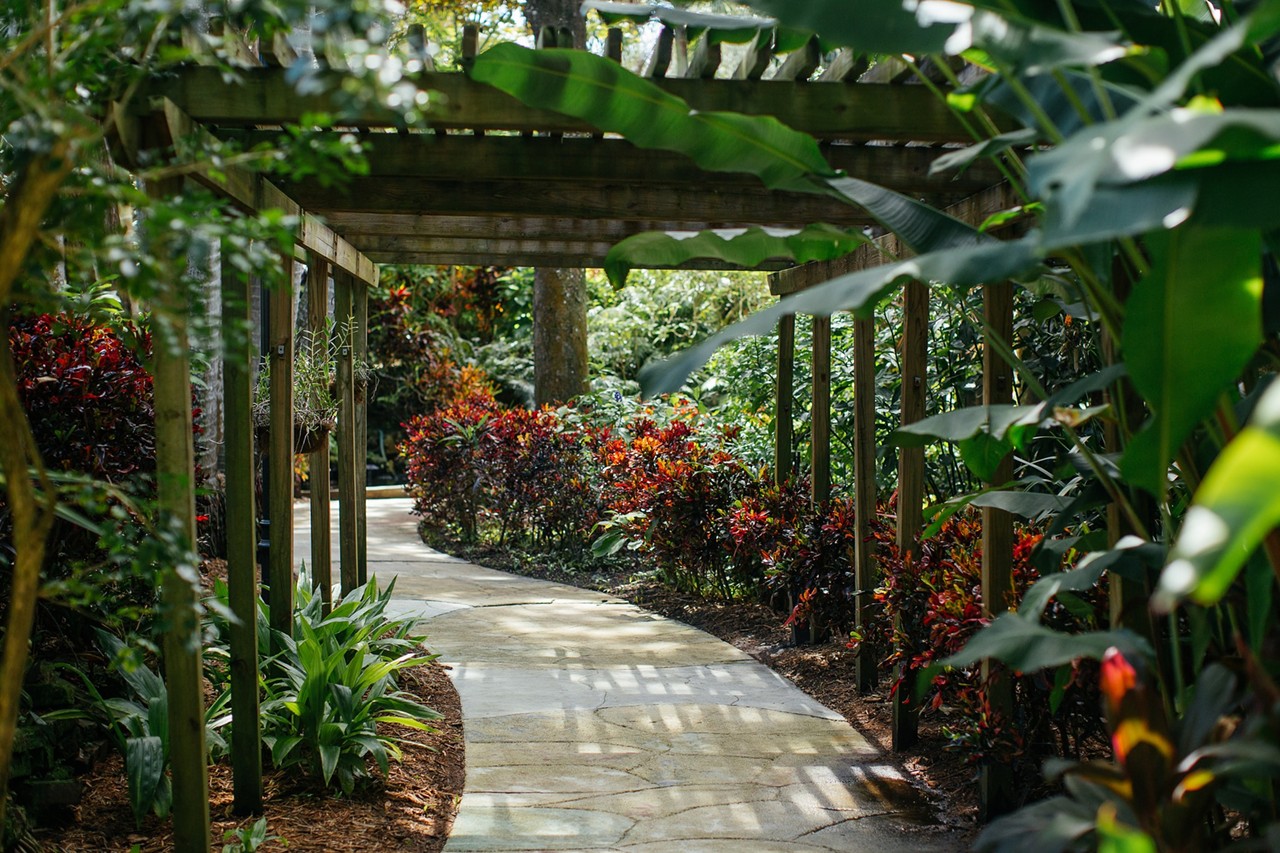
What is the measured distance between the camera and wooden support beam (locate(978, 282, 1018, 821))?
3.57m

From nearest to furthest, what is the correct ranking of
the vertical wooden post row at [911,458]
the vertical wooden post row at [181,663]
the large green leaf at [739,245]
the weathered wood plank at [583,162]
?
the large green leaf at [739,245] → the vertical wooden post row at [181,663] → the weathered wood plank at [583,162] → the vertical wooden post row at [911,458]

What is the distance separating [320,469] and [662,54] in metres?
3.09

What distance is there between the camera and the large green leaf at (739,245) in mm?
2615

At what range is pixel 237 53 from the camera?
297 cm

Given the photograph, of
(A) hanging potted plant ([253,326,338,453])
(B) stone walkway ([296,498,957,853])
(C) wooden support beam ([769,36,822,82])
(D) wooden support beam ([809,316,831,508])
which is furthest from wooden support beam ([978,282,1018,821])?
(A) hanging potted plant ([253,326,338,453])

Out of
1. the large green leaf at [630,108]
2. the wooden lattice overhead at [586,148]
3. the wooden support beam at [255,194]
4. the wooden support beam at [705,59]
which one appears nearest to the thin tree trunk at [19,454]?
the wooden support beam at [255,194]

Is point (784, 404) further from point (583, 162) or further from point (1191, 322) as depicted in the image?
point (1191, 322)

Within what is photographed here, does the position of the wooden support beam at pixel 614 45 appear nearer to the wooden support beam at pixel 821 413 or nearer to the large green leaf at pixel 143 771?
the large green leaf at pixel 143 771

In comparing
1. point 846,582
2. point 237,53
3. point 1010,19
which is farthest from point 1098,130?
point 846,582

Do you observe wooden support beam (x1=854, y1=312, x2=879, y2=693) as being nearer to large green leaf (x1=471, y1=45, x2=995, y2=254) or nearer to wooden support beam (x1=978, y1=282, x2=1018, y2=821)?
wooden support beam (x1=978, y1=282, x2=1018, y2=821)

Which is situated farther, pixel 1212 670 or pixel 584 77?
pixel 584 77

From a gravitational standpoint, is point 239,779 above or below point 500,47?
below

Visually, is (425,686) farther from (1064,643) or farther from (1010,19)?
(1010,19)

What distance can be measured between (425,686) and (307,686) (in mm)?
1339
